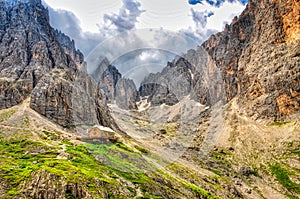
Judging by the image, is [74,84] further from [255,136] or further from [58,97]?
[255,136]

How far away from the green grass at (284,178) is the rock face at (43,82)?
277 feet

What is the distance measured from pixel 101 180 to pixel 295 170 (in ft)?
307

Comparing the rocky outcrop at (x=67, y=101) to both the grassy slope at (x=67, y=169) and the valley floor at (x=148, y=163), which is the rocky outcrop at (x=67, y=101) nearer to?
the valley floor at (x=148, y=163)

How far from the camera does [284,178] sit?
114250 millimetres

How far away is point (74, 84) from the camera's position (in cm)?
14775

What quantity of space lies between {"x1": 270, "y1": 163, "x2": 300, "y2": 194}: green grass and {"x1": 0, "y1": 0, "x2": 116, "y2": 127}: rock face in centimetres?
8442

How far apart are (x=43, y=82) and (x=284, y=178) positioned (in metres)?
122

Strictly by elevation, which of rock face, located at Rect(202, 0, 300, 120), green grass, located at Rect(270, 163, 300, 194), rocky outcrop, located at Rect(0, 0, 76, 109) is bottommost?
green grass, located at Rect(270, 163, 300, 194)

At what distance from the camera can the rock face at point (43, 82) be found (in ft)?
428

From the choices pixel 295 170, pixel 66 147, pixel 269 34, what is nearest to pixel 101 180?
pixel 66 147

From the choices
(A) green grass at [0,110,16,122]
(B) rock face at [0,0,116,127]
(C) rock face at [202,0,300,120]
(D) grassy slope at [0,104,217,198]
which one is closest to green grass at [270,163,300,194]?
(C) rock face at [202,0,300,120]

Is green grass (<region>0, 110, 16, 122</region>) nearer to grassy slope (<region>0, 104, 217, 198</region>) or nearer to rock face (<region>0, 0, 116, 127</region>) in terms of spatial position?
grassy slope (<region>0, 104, 217, 198</region>)

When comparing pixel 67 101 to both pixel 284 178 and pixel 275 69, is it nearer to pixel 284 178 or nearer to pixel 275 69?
pixel 284 178

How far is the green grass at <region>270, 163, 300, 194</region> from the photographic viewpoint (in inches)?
4289
